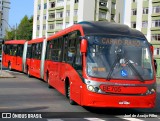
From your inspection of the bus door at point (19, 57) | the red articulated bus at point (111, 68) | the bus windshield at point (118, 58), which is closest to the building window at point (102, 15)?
the bus door at point (19, 57)

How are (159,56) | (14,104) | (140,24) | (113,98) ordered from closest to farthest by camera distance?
(113,98) < (14,104) < (159,56) < (140,24)

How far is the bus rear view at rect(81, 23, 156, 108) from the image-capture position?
10.8m

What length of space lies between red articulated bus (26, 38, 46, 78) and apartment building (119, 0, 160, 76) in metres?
37.2

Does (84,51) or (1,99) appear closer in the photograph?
(84,51)

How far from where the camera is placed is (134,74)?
1113 centimetres

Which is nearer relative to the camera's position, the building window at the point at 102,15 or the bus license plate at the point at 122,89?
the bus license plate at the point at 122,89

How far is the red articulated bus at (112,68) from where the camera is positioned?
10812 millimetres

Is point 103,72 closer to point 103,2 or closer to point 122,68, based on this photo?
point 122,68

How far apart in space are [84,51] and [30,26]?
9992cm

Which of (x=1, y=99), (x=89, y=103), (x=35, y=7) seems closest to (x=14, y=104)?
(x=1, y=99)

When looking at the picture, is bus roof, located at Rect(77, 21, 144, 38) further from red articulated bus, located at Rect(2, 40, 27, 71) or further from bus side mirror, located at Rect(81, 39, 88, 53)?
red articulated bus, located at Rect(2, 40, 27, 71)

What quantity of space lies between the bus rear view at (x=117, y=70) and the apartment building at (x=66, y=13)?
62810mm

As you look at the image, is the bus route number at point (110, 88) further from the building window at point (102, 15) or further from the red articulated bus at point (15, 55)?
the building window at point (102, 15)

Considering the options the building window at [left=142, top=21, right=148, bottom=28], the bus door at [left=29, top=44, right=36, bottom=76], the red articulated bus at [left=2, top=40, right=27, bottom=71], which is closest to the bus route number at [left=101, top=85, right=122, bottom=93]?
the bus door at [left=29, top=44, right=36, bottom=76]
